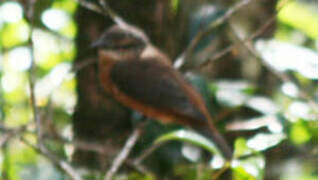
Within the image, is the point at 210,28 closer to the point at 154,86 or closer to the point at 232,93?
the point at 232,93

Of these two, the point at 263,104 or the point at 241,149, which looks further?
the point at 263,104

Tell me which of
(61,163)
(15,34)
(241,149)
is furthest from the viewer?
(15,34)

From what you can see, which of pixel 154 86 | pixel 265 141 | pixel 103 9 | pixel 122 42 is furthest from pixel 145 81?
pixel 265 141

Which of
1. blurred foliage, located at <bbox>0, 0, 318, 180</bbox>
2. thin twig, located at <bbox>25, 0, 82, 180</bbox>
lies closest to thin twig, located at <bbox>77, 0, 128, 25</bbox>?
blurred foliage, located at <bbox>0, 0, 318, 180</bbox>

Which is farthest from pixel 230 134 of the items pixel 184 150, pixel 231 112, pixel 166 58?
pixel 166 58

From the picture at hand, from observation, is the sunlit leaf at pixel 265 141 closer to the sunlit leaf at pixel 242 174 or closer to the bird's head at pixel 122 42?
the sunlit leaf at pixel 242 174

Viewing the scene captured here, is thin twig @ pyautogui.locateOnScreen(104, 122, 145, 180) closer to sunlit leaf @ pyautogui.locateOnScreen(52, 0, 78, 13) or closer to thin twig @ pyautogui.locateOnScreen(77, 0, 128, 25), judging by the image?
thin twig @ pyautogui.locateOnScreen(77, 0, 128, 25)

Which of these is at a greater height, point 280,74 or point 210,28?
point 210,28

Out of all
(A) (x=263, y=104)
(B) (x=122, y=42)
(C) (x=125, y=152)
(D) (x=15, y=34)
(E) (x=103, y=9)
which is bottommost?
(C) (x=125, y=152)

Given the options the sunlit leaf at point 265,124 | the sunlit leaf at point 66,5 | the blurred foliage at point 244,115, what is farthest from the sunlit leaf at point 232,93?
the sunlit leaf at point 66,5
